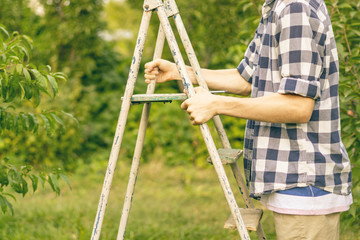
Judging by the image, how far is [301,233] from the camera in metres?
1.72

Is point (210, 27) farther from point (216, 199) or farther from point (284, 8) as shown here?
point (284, 8)

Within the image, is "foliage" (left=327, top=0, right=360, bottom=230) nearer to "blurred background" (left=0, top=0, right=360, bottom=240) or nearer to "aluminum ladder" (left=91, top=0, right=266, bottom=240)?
"aluminum ladder" (left=91, top=0, right=266, bottom=240)

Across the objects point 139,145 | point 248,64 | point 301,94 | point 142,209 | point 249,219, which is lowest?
point 142,209

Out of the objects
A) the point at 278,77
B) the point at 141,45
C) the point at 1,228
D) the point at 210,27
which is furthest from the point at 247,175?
the point at 210,27

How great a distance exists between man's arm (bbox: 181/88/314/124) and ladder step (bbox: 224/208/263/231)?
0.47 metres

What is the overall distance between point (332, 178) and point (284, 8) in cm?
64

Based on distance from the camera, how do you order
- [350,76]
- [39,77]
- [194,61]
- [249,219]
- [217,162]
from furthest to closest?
[350,76], [39,77], [194,61], [249,219], [217,162]

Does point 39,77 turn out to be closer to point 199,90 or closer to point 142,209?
point 199,90

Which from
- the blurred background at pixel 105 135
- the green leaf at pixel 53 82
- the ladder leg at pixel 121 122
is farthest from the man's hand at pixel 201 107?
the blurred background at pixel 105 135

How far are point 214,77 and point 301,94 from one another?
27.8 inches

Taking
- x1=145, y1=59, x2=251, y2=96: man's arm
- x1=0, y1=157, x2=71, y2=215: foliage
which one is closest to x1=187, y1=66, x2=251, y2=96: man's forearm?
x1=145, y1=59, x2=251, y2=96: man's arm

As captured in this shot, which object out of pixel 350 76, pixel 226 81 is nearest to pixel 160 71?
pixel 226 81

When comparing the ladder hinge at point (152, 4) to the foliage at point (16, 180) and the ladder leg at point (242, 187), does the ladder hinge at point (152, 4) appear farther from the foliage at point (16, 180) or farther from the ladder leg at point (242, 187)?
the foliage at point (16, 180)

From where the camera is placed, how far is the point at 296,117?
161 centimetres
